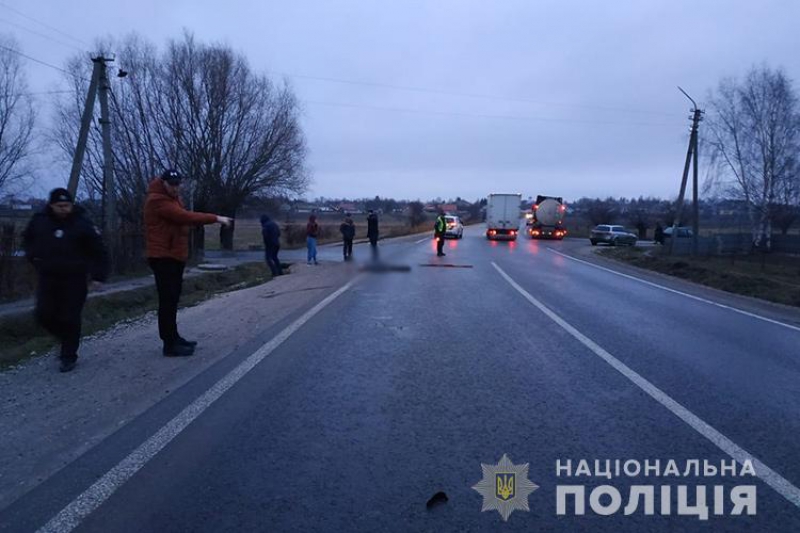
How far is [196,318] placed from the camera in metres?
11.4

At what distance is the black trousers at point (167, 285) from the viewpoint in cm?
765

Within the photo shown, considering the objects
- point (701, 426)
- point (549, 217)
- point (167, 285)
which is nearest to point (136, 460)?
point (167, 285)

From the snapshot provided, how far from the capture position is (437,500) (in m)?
4.14

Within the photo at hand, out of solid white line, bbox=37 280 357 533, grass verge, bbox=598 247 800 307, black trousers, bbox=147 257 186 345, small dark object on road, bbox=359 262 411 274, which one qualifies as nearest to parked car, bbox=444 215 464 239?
grass verge, bbox=598 247 800 307

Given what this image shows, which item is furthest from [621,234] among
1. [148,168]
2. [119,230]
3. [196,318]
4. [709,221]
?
[196,318]

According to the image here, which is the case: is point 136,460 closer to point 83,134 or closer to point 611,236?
point 83,134

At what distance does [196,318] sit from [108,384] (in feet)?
15.5

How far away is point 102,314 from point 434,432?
38.0 ft

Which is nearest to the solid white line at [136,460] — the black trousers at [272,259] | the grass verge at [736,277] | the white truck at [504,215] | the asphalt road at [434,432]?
the asphalt road at [434,432]

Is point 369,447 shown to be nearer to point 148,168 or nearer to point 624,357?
point 624,357

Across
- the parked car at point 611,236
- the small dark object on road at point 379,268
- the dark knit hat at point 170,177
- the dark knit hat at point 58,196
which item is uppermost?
the dark knit hat at point 170,177

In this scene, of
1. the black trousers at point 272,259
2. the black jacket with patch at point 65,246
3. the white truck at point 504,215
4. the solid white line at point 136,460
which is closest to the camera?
the solid white line at point 136,460

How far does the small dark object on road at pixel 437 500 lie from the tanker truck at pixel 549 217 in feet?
158

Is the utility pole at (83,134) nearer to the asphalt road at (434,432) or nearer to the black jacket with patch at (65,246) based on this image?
the asphalt road at (434,432)
